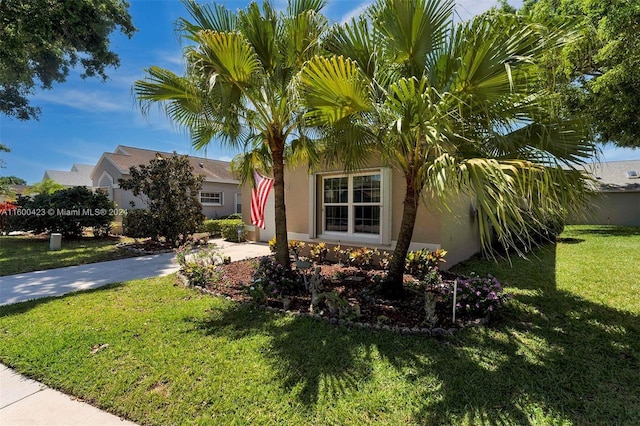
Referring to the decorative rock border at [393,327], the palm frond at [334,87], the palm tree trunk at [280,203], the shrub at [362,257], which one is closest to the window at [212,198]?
the shrub at [362,257]

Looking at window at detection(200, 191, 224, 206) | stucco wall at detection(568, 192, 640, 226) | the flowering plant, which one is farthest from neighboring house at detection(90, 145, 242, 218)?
stucco wall at detection(568, 192, 640, 226)

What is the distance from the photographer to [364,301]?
532 centimetres

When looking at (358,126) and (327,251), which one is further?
(327,251)

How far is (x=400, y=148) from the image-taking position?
4957 millimetres

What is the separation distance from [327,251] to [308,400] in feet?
20.4

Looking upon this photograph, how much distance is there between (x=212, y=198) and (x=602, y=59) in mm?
20534

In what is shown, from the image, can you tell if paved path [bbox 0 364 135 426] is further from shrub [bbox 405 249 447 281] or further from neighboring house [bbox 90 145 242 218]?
neighboring house [bbox 90 145 242 218]

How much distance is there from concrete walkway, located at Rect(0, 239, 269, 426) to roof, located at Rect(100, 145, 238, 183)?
10.6 meters

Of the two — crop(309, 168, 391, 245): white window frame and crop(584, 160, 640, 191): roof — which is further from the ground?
crop(584, 160, 640, 191): roof

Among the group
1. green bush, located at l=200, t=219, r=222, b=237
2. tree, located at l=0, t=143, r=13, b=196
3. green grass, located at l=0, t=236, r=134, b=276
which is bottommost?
green grass, located at l=0, t=236, r=134, b=276

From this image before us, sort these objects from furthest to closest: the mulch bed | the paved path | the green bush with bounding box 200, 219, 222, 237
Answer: the green bush with bounding box 200, 219, 222, 237 < the mulch bed < the paved path

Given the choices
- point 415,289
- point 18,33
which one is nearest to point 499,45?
point 415,289

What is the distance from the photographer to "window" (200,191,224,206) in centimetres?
2082

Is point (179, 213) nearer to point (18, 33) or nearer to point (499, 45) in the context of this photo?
point (18, 33)
